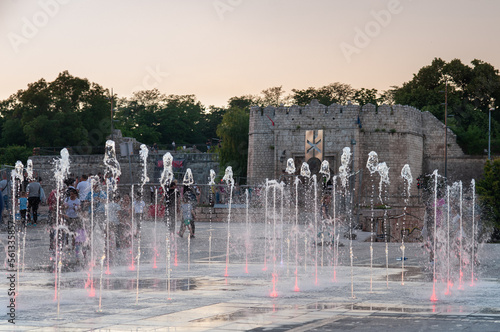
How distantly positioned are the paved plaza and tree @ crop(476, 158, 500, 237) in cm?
1163

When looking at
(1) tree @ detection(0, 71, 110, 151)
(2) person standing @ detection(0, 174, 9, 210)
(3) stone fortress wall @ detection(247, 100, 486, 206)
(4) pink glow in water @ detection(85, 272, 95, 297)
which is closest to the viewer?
(4) pink glow in water @ detection(85, 272, 95, 297)

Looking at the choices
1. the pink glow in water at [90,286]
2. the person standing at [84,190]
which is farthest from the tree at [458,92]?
the pink glow in water at [90,286]

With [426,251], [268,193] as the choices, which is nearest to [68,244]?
[426,251]

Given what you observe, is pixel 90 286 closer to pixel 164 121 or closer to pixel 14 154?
pixel 14 154

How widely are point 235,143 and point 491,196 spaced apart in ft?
113

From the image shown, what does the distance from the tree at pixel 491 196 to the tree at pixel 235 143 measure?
32400 mm

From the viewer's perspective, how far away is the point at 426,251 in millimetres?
17188

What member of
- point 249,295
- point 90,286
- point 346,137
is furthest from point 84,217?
point 346,137

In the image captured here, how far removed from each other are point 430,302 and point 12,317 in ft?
14.3

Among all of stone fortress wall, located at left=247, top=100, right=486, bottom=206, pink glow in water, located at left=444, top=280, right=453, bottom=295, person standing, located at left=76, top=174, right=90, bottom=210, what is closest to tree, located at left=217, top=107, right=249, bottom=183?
stone fortress wall, located at left=247, top=100, right=486, bottom=206

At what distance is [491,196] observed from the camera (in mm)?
28047

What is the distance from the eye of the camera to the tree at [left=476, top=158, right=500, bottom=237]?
1081 inches

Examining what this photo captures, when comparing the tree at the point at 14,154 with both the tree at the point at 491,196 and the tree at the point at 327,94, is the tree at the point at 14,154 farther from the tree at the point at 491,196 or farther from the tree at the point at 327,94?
the tree at the point at 491,196

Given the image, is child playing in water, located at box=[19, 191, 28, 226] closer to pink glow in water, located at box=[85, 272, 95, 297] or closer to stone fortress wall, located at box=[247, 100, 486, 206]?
pink glow in water, located at box=[85, 272, 95, 297]
